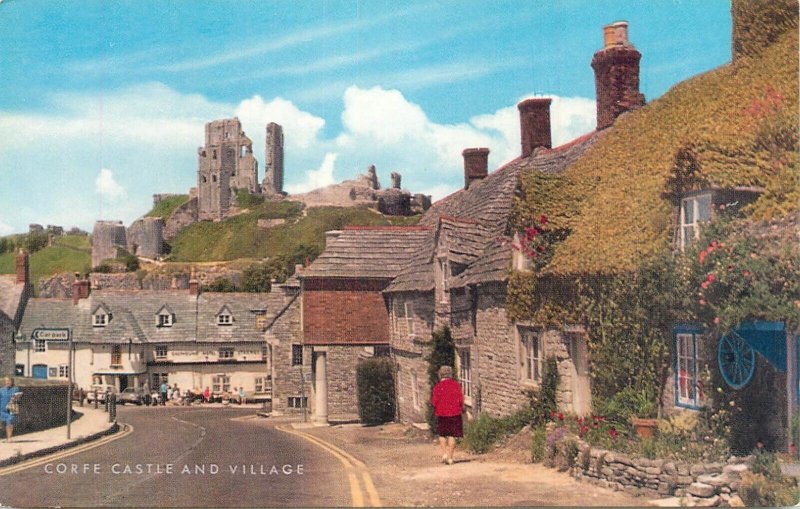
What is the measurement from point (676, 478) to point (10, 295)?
14.2m

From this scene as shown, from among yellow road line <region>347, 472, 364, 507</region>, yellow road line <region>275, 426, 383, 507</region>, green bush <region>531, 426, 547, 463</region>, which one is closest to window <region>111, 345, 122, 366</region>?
yellow road line <region>275, 426, 383, 507</region>

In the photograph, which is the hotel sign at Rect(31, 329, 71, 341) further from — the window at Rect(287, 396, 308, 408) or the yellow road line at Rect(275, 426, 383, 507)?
the window at Rect(287, 396, 308, 408)

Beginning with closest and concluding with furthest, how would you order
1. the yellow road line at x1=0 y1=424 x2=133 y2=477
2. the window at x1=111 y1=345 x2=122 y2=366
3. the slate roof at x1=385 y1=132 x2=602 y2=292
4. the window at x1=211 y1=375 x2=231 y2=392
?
the yellow road line at x1=0 y1=424 x2=133 y2=477 < the slate roof at x1=385 y1=132 x2=602 y2=292 < the window at x1=111 y1=345 x2=122 y2=366 < the window at x1=211 y1=375 x2=231 y2=392

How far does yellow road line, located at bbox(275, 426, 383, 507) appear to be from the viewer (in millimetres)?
11086

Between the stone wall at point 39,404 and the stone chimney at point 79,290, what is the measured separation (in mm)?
2533

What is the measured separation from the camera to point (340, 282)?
20.7m

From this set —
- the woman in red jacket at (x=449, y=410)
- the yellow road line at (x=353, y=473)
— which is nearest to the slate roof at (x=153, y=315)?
the yellow road line at (x=353, y=473)

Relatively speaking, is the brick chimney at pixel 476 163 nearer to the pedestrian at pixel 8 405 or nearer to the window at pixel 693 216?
the window at pixel 693 216

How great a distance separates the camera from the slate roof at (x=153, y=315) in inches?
738

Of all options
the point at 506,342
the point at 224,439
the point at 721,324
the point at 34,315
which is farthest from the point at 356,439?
the point at 721,324

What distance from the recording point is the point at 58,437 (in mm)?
17594

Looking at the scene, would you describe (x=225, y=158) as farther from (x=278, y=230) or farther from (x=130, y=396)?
(x=130, y=396)

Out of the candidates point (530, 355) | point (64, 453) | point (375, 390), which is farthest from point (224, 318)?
point (530, 355)

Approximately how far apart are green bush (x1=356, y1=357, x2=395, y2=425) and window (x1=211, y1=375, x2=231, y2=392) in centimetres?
453
